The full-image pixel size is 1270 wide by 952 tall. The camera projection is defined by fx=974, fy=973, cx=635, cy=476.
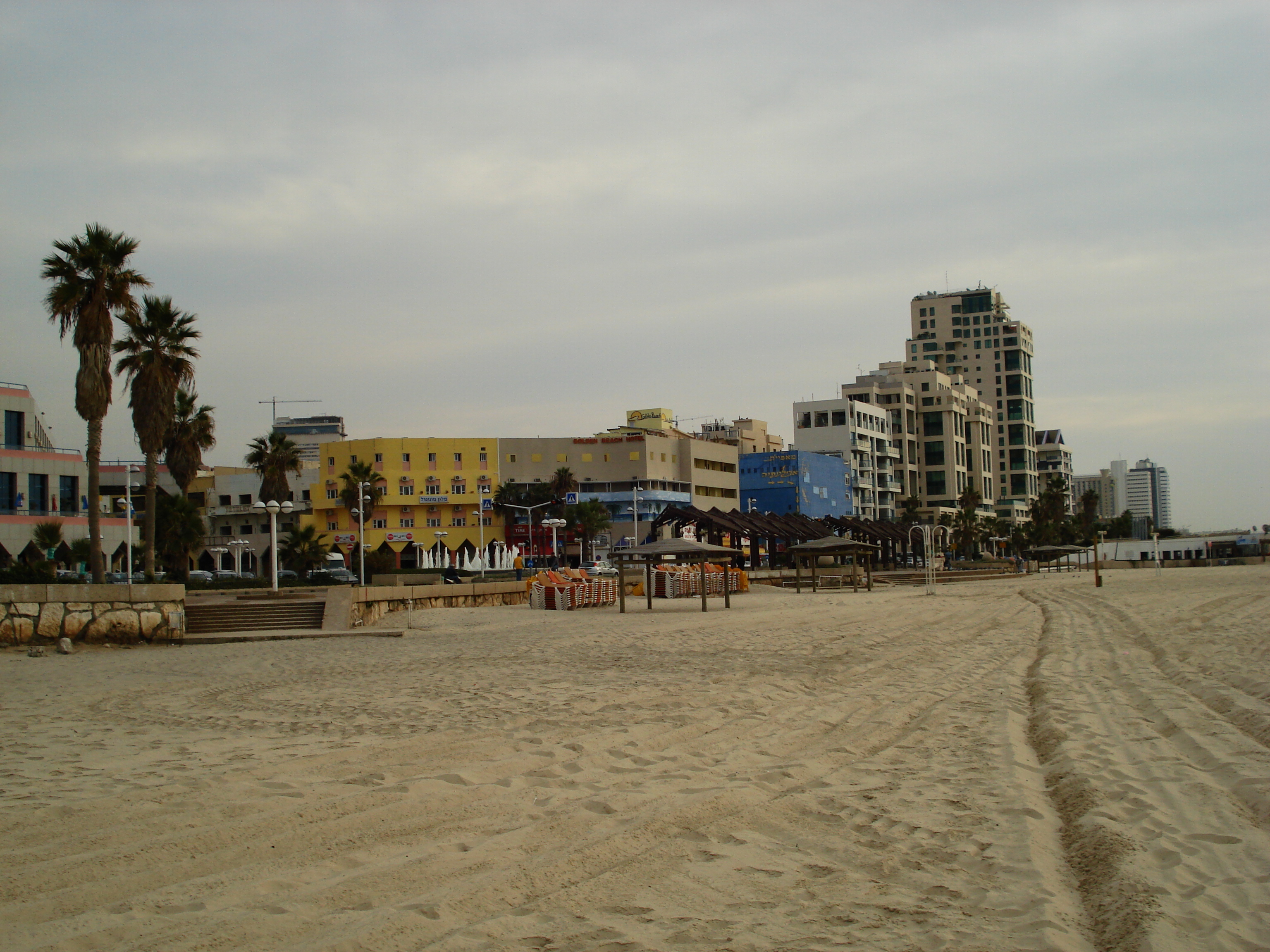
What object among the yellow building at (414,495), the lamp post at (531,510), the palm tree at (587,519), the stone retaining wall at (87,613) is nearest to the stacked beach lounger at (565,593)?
the stone retaining wall at (87,613)

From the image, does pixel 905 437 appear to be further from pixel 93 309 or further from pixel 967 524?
pixel 93 309

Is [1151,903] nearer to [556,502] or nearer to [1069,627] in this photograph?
[1069,627]

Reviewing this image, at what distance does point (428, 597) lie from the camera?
3041cm

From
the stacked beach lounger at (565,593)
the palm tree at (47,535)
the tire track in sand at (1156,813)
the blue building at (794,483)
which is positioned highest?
the blue building at (794,483)

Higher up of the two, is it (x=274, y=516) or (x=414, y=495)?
(x=414, y=495)

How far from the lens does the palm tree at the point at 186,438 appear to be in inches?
1529

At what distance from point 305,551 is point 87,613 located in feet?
104

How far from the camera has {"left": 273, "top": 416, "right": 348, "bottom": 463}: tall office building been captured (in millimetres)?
115812

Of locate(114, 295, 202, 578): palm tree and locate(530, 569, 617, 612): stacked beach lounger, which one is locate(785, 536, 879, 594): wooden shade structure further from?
locate(114, 295, 202, 578): palm tree

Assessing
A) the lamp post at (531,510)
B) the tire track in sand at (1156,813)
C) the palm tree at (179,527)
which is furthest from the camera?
the lamp post at (531,510)

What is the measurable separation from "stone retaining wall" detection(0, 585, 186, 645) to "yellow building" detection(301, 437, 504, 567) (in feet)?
211

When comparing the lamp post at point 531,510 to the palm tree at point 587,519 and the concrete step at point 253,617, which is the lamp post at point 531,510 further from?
the concrete step at point 253,617

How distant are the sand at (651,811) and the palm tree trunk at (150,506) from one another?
63.0 ft

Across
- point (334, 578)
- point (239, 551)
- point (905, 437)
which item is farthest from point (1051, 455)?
point (334, 578)
